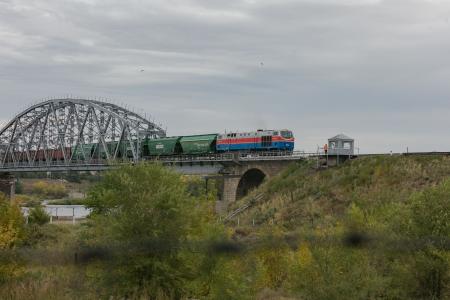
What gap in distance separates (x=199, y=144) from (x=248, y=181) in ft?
31.4

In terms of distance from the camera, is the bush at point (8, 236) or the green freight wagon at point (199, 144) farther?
the green freight wagon at point (199, 144)

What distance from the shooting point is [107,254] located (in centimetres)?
651

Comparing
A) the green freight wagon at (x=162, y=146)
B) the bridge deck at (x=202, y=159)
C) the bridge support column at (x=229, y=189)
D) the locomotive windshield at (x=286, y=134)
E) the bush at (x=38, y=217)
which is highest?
the locomotive windshield at (x=286, y=134)

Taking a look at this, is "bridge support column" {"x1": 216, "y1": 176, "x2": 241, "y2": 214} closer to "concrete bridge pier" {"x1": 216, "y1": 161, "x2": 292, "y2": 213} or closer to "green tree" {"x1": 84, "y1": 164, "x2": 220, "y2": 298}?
"concrete bridge pier" {"x1": 216, "y1": 161, "x2": 292, "y2": 213}

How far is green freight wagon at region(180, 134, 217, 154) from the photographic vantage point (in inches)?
2970

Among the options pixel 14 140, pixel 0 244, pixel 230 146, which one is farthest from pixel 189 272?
pixel 14 140

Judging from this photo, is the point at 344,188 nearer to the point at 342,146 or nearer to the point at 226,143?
the point at 342,146

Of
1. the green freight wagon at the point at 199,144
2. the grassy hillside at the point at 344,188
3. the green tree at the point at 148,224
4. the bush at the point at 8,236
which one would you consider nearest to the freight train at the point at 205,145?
the green freight wagon at the point at 199,144

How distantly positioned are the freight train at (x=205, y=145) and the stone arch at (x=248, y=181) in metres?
2.96

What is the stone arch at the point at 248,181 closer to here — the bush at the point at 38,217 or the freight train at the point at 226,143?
the freight train at the point at 226,143

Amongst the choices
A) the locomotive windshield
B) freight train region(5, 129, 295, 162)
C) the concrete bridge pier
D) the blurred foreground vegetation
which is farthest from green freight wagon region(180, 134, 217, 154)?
the blurred foreground vegetation

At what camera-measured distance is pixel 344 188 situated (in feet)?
158

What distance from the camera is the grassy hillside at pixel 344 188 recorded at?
142ft

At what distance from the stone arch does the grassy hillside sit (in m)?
13.0
